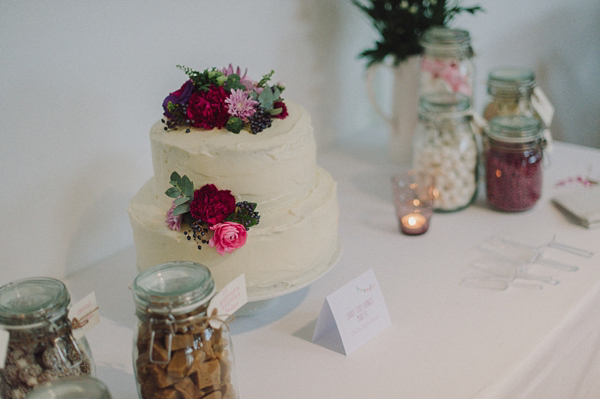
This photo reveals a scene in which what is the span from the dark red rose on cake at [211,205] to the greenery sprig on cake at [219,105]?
0.12 metres

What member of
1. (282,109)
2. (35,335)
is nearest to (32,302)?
(35,335)

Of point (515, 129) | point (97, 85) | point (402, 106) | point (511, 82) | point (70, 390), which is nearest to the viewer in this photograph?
point (70, 390)

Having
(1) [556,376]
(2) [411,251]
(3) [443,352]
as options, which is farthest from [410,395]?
(2) [411,251]

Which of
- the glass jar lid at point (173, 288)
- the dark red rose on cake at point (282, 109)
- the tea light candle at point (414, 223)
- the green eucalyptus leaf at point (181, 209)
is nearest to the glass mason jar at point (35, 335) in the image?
the glass jar lid at point (173, 288)

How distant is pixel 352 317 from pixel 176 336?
0.36 meters

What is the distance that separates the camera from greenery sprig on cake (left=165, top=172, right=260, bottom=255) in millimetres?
908

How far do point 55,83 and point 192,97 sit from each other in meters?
0.30

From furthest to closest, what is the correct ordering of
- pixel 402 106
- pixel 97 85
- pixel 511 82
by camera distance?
pixel 402 106
pixel 511 82
pixel 97 85

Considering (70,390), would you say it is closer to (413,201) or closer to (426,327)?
(426,327)

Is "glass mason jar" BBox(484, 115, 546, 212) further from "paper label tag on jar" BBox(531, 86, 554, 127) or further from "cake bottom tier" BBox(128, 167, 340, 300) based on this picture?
"cake bottom tier" BBox(128, 167, 340, 300)

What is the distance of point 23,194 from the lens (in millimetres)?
1100

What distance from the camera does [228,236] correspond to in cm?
90

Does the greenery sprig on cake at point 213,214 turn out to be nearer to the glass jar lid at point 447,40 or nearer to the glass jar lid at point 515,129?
the glass jar lid at point 515,129

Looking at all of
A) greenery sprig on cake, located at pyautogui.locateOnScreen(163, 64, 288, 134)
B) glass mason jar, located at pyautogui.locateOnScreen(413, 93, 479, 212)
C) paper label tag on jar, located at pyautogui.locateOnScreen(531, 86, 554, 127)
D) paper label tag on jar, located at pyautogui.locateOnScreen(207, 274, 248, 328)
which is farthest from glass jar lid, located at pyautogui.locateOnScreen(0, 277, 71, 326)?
paper label tag on jar, located at pyautogui.locateOnScreen(531, 86, 554, 127)
